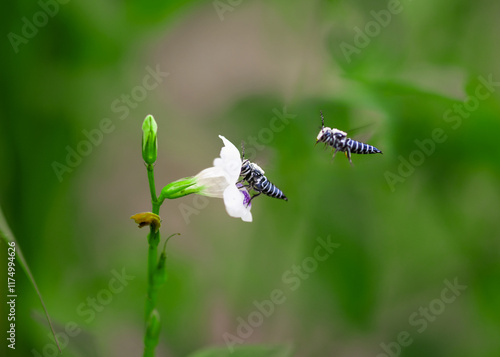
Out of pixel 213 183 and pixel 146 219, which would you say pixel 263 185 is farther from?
pixel 146 219

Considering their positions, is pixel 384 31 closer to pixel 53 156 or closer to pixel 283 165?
pixel 283 165

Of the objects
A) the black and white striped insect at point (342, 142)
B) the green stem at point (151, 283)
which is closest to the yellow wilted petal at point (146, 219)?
the green stem at point (151, 283)

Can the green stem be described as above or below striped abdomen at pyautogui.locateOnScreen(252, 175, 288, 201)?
below

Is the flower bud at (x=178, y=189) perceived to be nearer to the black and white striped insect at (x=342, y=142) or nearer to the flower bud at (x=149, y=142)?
the flower bud at (x=149, y=142)

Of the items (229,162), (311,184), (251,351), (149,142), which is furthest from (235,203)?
(311,184)

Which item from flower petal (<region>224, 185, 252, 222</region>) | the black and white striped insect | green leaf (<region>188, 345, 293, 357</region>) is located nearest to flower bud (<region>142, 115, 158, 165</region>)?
flower petal (<region>224, 185, 252, 222</region>)

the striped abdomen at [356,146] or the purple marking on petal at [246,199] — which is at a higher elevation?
the striped abdomen at [356,146]

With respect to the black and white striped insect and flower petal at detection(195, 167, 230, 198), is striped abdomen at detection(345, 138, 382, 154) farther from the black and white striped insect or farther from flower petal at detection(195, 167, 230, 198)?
flower petal at detection(195, 167, 230, 198)
